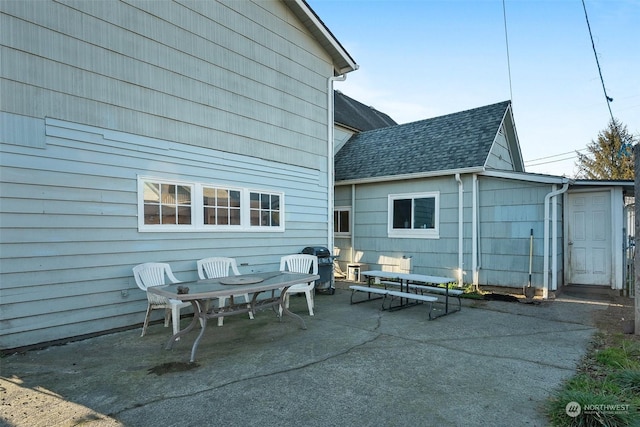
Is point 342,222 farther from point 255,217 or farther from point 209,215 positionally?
point 209,215

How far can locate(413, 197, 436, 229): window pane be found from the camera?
8.37m

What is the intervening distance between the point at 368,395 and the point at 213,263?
3.64 m

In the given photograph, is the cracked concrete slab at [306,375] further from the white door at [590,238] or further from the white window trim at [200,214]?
the white door at [590,238]

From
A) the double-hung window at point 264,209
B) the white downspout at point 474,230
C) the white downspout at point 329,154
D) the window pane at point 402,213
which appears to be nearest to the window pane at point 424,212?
the window pane at point 402,213

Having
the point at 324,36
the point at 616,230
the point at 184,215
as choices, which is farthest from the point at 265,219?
the point at 616,230

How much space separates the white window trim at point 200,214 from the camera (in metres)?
5.00

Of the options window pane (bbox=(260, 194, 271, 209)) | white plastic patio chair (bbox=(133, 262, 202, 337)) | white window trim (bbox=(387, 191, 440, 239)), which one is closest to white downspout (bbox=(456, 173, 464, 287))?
white window trim (bbox=(387, 191, 440, 239))

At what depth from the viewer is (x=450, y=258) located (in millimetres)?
8031

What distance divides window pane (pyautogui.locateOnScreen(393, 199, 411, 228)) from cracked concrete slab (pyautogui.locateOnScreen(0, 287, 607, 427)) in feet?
12.6

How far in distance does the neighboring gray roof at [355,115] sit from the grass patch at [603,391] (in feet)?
29.4

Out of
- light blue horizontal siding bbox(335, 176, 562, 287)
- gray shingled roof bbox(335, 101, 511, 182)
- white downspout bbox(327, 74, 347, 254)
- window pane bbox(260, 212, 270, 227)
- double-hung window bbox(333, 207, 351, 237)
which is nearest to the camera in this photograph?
window pane bbox(260, 212, 270, 227)

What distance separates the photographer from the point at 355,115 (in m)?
14.1

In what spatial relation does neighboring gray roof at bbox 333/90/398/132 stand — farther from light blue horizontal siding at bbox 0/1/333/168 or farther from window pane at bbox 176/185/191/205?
window pane at bbox 176/185/191/205

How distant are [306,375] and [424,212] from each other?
6.05 metres
